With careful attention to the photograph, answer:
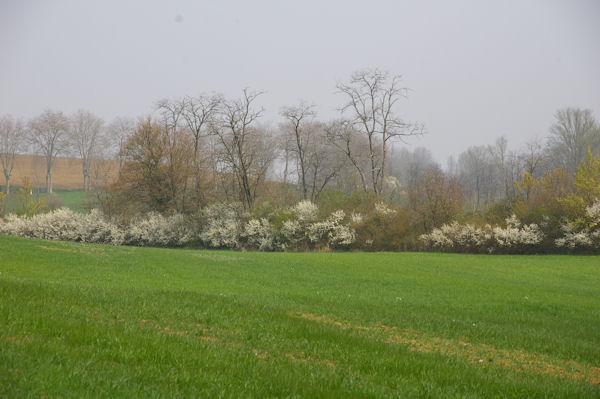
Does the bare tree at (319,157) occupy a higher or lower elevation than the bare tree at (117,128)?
lower

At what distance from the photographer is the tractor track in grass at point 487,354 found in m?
7.08

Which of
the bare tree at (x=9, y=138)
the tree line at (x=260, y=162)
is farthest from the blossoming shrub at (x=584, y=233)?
the bare tree at (x=9, y=138)

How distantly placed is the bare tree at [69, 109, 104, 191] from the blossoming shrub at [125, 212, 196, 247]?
30020 millimetres

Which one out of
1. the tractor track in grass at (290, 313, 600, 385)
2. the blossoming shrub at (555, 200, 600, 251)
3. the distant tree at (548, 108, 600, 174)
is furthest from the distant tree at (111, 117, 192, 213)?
the distant tree at (548, 108, 600, 174)

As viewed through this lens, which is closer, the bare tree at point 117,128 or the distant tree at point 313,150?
the distant tree at point 313,150

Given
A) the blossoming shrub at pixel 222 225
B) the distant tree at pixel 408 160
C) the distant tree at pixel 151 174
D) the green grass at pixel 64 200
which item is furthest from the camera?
the distant tree at pixel 408 160

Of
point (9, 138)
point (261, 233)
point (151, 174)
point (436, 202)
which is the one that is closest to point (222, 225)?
point (261, 233)

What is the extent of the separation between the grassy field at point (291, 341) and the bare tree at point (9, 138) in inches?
2409

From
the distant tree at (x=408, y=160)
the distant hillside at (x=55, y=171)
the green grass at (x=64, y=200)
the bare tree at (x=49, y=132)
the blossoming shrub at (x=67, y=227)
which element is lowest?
the blossoming shrub at (x=67, y=227)

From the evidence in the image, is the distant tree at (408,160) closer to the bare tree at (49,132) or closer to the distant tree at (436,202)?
the distant tree at (436,202)

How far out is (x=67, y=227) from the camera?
47781 millimetres

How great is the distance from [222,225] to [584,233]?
32466 millimetres

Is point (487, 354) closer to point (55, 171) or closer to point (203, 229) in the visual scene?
point (203, 229)

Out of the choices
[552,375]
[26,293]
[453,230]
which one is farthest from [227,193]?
[552,375]
